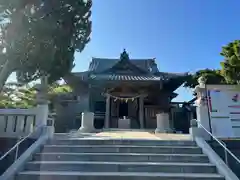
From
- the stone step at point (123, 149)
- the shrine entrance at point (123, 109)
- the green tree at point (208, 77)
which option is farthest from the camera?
the shrine entrance at point (123, 109)

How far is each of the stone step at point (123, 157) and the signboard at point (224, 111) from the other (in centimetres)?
134

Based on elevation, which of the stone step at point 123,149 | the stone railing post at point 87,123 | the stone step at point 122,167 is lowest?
the stone step at point 122,167

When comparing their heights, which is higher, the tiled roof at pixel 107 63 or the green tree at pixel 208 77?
the tiled roof at pixel 107 63

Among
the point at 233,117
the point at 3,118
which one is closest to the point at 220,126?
the point at 233,117

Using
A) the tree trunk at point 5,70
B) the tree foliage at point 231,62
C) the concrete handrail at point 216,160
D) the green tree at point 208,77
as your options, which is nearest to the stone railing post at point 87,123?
the tree trunk at point 5,70

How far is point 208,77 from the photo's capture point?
15.5m

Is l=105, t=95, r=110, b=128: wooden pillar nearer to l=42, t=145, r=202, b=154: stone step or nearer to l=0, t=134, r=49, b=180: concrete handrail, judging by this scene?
l=0, t=134, r=49, b=180: concrete handrail

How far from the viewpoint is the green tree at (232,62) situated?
1088 centimetres

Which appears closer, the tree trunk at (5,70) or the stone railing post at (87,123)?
the tree trunk at (5,70)

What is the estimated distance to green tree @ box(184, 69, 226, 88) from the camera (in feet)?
50.1

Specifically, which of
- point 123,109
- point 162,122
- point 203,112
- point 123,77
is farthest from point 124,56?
point 203,112

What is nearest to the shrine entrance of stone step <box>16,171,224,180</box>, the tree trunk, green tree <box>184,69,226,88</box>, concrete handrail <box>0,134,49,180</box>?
green tree <box>184,69,226,88</box>

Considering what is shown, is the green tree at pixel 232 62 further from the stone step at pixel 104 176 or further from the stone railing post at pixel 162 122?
the stone step at pixel 104 176

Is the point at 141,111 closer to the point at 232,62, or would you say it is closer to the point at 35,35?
the point at 232,62
